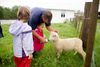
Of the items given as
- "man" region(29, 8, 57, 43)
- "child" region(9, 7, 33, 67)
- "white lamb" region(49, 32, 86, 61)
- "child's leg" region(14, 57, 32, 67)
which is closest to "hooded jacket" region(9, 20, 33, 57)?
"child" region(9, 7, 33, 67)

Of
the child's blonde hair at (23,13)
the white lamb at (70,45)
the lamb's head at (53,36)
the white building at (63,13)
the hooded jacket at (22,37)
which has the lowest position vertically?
the white building at (63,13)

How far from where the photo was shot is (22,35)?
13.9ft

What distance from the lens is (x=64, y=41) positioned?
573cm

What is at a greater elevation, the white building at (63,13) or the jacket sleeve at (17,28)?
the jacket sleeve at (17,28)

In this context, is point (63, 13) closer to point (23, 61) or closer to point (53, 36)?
point (53, 36)

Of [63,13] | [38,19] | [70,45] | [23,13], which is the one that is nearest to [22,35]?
[23,13]

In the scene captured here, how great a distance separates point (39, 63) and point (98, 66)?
1.25m

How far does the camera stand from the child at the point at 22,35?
13.8 ft

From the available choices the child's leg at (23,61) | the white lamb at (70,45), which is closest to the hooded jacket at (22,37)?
the child's leg at (23,61)

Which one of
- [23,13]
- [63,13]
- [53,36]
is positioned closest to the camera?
[23,13]

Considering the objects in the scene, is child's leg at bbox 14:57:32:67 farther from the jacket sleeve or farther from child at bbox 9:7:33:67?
the jacket sleeve

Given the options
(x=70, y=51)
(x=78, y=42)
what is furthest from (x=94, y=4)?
(x=70, y=51)

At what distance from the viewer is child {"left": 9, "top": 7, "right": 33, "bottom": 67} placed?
4.19 metres

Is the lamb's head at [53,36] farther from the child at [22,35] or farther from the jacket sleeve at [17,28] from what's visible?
the jacket sleeve at [17,28]
